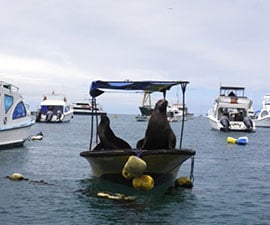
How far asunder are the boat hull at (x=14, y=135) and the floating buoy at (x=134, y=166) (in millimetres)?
14832

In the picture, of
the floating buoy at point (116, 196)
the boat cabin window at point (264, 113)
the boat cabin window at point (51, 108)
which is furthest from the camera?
the boat cabin window at point (264, 113)

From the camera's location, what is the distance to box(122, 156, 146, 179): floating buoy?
15.2 m

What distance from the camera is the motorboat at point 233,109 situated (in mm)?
58906

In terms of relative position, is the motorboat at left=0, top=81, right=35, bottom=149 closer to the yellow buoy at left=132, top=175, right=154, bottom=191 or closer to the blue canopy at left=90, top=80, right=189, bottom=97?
the blue canopy at left=90, top=80, right=189, bottom=97

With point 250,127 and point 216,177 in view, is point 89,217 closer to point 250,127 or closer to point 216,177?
point 216,177

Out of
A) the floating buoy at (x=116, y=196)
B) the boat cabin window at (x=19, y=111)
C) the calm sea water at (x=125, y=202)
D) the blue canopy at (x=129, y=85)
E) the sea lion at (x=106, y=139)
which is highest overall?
the blue canopy at (x=129, y=85)

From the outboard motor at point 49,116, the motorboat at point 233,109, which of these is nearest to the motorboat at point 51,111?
the outboard motor at point 49,116

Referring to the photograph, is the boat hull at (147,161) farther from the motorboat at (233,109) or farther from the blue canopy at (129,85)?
the motorboat at (233,109)

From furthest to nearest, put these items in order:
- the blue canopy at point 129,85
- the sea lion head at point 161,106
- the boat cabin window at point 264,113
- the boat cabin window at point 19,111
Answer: the boat cabin window at point 264,113, the boat cabin window at point 19,111, the blue canopy at point 129,85, the sea lion head at point 161,106

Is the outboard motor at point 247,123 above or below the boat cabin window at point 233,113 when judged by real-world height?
below

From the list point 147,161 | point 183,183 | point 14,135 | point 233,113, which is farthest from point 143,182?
point 233,113

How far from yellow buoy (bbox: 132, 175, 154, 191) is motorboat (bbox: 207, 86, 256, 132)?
43.8m

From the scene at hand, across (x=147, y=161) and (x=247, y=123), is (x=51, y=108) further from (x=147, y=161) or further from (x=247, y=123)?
(x=147, y=161)

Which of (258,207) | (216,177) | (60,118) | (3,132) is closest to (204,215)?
(258,207)
